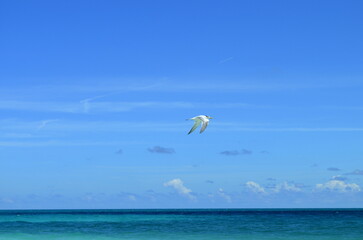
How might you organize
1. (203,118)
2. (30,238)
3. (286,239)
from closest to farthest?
(203,118), (286,239), (30,238)

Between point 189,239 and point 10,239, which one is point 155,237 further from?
point 10,239

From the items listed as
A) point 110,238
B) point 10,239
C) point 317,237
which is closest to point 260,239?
point 317,237

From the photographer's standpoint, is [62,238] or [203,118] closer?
[203,118]

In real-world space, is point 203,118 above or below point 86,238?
above

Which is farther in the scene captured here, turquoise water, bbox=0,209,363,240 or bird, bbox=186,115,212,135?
turquoise water, bbox=0,209,363,240

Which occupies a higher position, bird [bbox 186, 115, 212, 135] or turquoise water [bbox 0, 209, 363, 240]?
bird [bbox 186, 115, 212, 135]

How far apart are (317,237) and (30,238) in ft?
65.2

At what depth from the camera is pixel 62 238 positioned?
40.2 metres

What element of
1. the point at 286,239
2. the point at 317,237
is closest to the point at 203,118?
the point at 286,239

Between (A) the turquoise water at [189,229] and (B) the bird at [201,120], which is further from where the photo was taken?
(A) the turquoise water at [189,229]

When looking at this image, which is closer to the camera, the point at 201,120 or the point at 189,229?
the point at 201,120

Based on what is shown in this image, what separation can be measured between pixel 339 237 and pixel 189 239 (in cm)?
1028

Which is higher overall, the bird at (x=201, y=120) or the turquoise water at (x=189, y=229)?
the bird at (x=201, y=120)

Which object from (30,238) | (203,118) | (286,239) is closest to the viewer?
(203,118)
